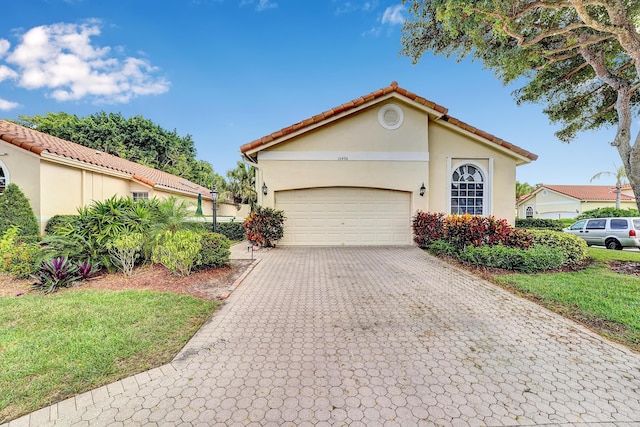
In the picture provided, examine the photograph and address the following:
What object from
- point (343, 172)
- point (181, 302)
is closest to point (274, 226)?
point (343, 172)

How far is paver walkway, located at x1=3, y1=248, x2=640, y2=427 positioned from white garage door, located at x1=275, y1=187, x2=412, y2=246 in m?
6.66

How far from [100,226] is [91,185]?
896 cm

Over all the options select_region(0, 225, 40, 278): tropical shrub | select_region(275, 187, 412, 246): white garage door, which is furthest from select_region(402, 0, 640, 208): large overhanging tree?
select_region(0, 225, 40, 278): tropical shrub

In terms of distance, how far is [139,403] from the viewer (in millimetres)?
2518

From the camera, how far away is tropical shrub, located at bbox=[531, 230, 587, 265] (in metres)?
8.03

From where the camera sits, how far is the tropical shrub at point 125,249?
662cm

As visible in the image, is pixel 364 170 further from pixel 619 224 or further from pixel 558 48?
pixel 619 224

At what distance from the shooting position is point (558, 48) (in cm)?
817

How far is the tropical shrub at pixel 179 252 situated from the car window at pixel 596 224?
18561 millimetres

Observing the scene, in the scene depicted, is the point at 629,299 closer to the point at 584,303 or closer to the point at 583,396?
the point at 584,303

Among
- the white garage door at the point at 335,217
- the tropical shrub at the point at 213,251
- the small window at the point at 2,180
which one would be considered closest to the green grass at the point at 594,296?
the white garage door at the point at 335,217

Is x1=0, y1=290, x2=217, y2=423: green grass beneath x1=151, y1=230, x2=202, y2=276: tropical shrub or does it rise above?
beneath

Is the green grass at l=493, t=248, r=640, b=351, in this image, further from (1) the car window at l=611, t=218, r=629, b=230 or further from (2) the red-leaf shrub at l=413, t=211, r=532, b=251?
(1) the car window at l=611, t=218, r=629, b=230

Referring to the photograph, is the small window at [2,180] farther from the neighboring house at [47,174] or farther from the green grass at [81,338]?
the green grass at [81,338]
